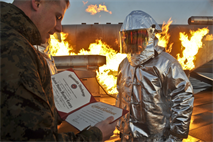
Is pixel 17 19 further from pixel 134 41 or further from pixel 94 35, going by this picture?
pixel 94 35

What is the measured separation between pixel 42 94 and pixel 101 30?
12.9 m

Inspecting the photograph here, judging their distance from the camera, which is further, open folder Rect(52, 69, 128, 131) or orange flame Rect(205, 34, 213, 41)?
orange flame Rect(205, 34, 213, 41)

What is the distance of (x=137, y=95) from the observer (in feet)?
6.73

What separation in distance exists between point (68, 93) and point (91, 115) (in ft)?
0.88

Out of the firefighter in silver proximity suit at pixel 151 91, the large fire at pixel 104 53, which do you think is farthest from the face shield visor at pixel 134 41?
the large fire at pixel 104 53

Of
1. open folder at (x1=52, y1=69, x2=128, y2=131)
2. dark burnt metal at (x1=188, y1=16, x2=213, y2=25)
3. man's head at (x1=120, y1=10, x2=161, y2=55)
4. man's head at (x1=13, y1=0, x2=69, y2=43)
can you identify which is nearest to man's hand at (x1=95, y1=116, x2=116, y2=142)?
open folder at (x1=52, y1=69, x2=128, y2=131)

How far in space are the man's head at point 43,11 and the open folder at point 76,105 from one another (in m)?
0.45

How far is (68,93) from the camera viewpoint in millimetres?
1206

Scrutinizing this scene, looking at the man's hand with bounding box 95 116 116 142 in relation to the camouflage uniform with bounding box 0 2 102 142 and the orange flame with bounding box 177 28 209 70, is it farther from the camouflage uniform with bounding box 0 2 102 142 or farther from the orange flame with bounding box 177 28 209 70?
the orange flame with bounding box 177 28 209 70

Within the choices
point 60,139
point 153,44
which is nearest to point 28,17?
point 60,139

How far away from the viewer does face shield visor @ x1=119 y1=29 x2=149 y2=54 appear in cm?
215

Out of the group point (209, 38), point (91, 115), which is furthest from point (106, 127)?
point (209, 38)

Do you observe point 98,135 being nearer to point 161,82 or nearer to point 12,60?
point 12,60

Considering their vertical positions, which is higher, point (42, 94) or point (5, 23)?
point (5, 23)
